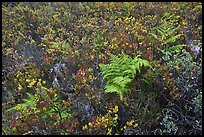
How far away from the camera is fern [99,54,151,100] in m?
3.78

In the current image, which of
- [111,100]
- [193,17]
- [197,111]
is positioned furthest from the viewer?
[193,17]

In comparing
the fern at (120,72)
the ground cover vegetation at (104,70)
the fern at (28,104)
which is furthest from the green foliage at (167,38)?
the fern at (28,104)

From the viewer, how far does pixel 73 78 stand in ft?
14.4

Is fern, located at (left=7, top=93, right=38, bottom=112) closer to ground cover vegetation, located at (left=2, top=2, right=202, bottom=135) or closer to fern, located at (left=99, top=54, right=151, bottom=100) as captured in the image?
ground cover vegetation, located at (left=2, top=2, right=202, bottom=135)

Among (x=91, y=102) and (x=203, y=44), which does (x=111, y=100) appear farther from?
(x=203, y=44)

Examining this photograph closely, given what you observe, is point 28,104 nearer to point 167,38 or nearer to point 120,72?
point 120,72

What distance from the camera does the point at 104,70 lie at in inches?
169

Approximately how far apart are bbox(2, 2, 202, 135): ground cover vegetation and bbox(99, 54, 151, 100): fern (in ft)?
0.05

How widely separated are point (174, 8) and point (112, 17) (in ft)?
4.42

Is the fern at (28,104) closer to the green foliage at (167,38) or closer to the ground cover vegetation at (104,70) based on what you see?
the ground cover vegetation at (104,70)

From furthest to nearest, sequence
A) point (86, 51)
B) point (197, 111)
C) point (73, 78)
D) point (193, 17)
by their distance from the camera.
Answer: point (193, 17) → point (86, 51) → point (73, 78) → point (197, 111)

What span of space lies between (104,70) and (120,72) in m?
0.28

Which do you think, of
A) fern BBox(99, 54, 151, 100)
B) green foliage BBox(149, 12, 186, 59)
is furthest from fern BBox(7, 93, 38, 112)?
green foliage BBox(149, 12, 186, 59)

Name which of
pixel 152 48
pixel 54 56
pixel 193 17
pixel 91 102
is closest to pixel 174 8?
pixel 193 17
